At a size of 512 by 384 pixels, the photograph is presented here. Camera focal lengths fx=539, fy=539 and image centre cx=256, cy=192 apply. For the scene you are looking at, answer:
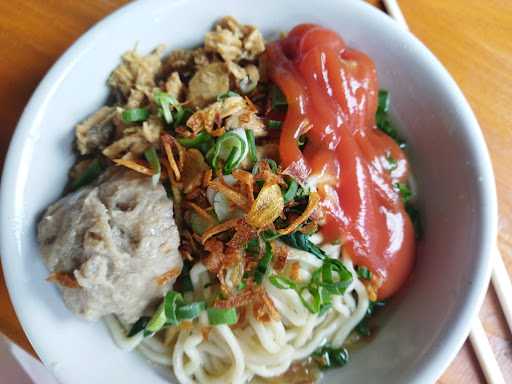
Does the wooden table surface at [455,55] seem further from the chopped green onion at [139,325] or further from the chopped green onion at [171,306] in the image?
the chopped green onion at [171,306]

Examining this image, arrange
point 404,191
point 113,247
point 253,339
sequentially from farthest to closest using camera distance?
A: point 404,191 < point 253,339 < point 113,247

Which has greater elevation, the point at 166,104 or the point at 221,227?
the point at 166,104

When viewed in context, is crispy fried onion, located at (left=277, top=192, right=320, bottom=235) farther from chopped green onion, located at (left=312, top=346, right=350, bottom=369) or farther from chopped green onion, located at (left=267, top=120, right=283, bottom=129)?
chopped green onion, located at (left=312, top=346, right=350, bottom=369)

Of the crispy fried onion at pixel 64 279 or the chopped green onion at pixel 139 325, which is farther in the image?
the chopped green onion at pixel 139 325

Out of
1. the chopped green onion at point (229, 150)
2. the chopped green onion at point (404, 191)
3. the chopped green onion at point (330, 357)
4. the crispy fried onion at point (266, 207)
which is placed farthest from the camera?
the chopped green onion at point (404, 191)

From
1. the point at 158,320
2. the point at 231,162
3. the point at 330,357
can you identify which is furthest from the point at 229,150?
the point at 330,357

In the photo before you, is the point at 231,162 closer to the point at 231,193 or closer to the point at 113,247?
the point at 231,193

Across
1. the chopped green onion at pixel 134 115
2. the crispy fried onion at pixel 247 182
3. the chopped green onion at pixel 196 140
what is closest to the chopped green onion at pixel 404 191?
the crispy fried onion at pixel 247 182
